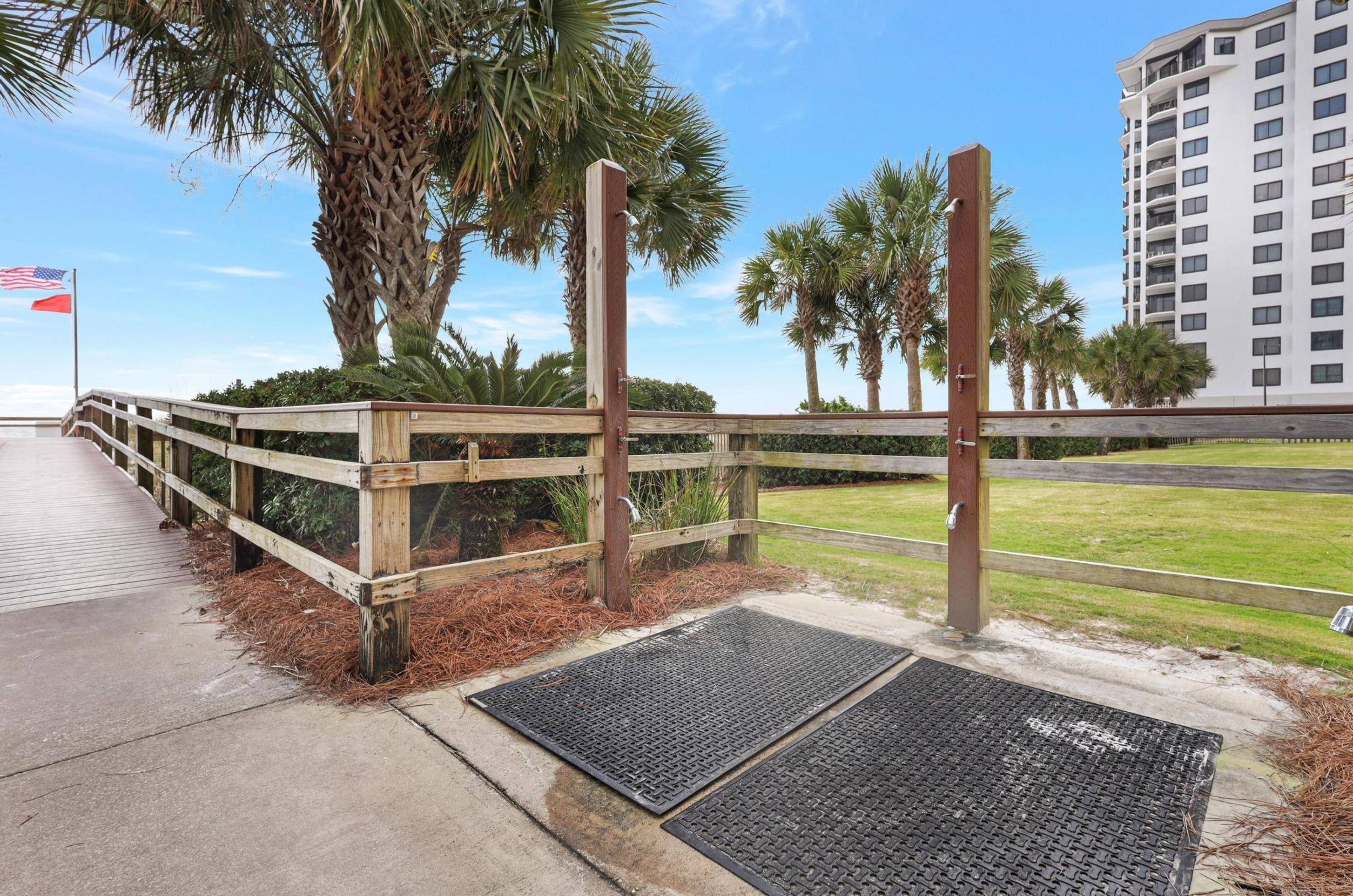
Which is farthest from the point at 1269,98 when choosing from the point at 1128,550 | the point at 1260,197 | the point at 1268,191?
the point at 1128,550

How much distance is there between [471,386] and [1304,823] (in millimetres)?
4120

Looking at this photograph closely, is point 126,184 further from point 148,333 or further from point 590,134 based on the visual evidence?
point 590,134

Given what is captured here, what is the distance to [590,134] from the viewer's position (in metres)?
5.99

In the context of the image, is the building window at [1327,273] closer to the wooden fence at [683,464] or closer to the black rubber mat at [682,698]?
the wooden fence at [683,464]

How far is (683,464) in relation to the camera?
3.87 meters

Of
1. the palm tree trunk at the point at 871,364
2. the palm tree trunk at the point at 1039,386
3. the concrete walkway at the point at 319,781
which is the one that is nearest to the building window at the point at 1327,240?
the palm tree trunk at the point at 1039,386

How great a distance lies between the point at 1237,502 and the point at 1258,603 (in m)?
7.37

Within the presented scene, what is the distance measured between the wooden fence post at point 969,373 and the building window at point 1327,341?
43723mm

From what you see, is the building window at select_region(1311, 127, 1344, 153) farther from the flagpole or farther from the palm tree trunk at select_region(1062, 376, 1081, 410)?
the flagpole

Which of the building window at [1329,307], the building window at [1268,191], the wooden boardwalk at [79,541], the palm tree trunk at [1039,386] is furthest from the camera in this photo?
the building window at [1268,191]

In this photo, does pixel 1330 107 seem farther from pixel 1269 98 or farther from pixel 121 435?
pixel 121 435

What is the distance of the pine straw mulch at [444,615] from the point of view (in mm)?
2521

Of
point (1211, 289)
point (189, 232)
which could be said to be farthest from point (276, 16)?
point (1211, 289)

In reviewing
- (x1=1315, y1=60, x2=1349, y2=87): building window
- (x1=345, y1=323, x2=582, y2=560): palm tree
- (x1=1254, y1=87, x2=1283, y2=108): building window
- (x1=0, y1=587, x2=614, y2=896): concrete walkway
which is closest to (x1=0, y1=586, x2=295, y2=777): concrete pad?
(x1=0, y1=587, x2=614, y2=896): concrete walkway
